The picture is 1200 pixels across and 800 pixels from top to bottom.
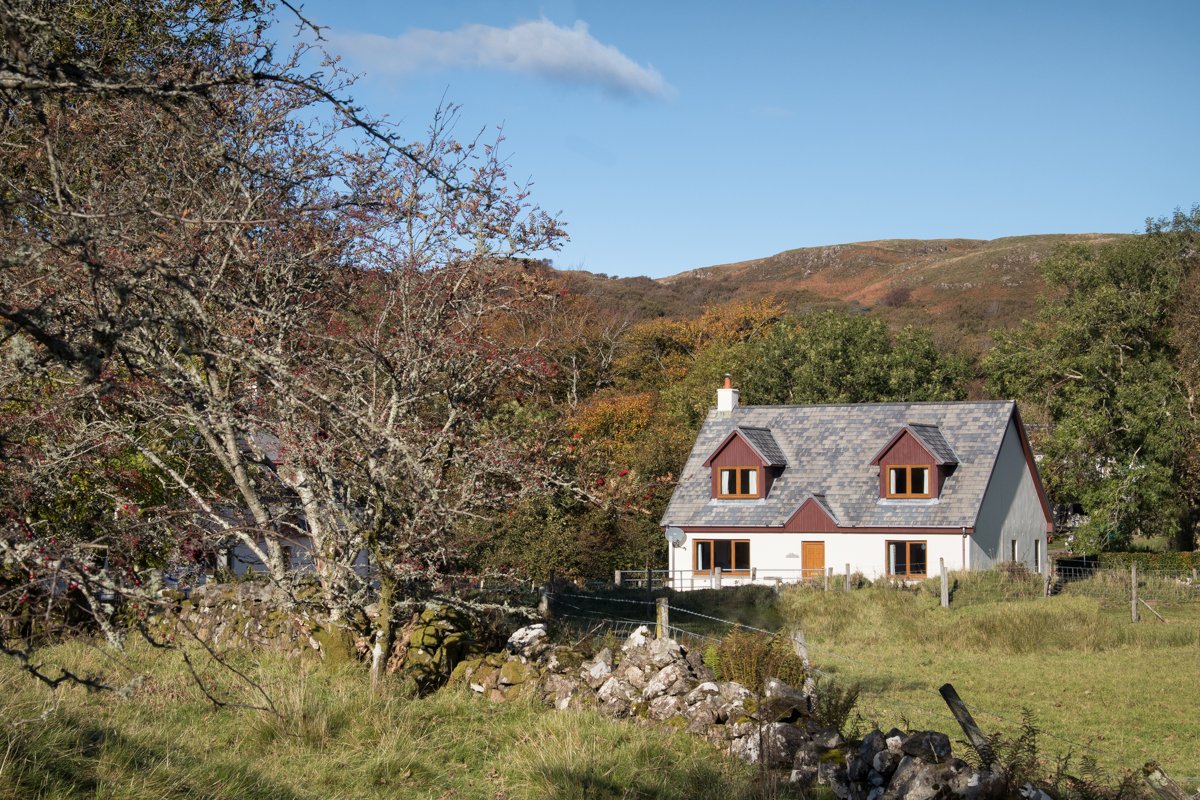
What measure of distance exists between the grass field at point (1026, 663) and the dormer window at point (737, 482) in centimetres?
875

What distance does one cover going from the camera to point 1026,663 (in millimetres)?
19703

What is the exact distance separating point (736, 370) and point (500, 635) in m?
39.7

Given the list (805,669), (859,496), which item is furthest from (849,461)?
(805,669)

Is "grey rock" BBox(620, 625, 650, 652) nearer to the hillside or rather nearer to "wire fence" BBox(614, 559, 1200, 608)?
"wire fence" BBox(614, 559, 1200, 608)

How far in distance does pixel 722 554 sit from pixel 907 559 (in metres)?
5.88

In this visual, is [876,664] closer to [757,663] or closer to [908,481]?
[757,663]

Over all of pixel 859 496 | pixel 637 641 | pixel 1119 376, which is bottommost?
pixel 637 641

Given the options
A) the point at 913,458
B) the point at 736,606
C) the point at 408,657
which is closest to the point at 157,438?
the point at 408,657

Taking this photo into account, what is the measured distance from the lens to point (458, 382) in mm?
12602

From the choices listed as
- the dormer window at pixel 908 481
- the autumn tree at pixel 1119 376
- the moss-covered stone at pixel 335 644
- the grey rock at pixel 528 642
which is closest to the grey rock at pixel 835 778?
the grey rock at pixel 528 642

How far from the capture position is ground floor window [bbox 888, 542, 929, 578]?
33.7 m

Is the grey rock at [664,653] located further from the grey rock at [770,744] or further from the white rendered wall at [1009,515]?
the white rendered wall at [1009,515]

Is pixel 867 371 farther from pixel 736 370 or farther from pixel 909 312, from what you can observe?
pixel 909 312

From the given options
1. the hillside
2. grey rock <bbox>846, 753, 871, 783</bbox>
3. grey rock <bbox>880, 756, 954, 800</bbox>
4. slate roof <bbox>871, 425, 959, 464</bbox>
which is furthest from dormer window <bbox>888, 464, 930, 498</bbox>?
the hillside
